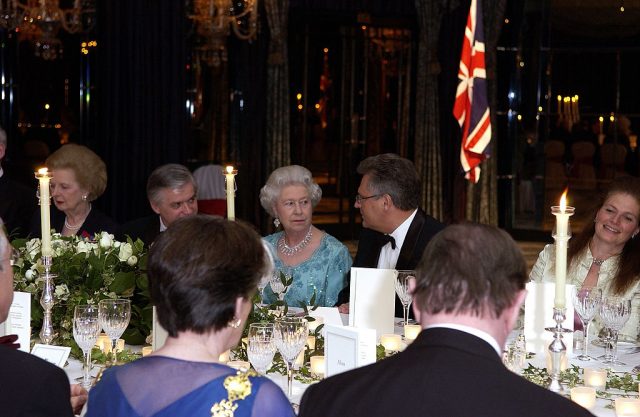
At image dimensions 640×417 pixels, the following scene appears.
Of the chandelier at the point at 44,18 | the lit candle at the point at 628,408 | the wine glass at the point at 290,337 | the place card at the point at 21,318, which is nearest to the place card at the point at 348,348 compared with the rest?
the wine glass at the point at 290,337

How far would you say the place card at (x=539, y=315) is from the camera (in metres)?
3.66

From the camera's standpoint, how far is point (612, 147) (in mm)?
12203

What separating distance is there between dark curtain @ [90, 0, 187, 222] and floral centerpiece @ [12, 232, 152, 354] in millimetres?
5685

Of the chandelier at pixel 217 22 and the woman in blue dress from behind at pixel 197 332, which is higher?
the chandelier at pixel 217 22

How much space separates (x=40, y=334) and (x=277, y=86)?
7638 millimetres

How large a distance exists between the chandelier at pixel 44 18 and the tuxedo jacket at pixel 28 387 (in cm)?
623

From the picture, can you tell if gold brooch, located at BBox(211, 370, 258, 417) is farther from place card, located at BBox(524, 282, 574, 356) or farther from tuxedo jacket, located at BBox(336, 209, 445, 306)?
tuxedo jacket, located at BBox(336, 209, 445, 306)

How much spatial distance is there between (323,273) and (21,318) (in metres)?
1.96

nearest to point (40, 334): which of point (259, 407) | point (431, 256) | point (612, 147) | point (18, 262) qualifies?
point (18, 262)

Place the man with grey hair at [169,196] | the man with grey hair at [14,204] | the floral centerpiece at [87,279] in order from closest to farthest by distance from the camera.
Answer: the floral centerpiece at [87,279]
the man with grey hair at [169,196]
the man with grey hair at [14,204]

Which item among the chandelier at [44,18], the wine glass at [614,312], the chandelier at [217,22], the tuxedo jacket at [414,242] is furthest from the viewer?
the chandelier at [217,22]

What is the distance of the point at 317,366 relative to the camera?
3.36 metres

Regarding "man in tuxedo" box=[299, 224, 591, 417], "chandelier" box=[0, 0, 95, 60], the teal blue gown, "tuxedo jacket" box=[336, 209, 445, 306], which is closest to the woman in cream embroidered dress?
"tuxedo jacket" box=[336, 209, 445, 306]

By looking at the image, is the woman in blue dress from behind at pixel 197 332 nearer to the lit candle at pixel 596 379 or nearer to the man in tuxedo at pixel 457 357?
the man in tuxedo at pixel 457 357
